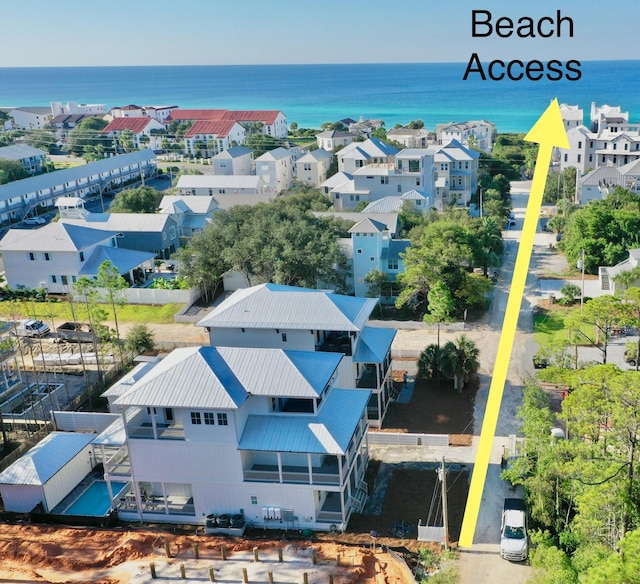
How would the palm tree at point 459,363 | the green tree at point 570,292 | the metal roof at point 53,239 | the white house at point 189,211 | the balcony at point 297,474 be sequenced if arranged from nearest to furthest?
the balcony at point 297,474 < the palm tree at point 459,363 < the green tree at point 570,292 < the metal roof at point 53,239 < the white house at point 189,211

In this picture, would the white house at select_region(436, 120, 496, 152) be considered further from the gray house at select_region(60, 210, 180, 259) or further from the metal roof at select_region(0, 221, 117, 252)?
the metal roof at select_region(0, 221, 117, 252)

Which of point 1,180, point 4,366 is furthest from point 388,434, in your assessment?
point 1,180

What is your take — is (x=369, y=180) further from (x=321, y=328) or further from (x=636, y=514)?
(x=636, y=514)

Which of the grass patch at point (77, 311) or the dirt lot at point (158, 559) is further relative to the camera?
the grass patch at point (77, 311)

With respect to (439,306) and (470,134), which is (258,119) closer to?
(470,134)

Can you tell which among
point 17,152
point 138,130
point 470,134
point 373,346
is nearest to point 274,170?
point 470,134

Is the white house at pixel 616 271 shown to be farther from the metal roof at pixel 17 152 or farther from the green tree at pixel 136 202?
the metal roof at pixel 17 152

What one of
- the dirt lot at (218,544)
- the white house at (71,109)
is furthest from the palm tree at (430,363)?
the white house at (71,109)
